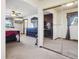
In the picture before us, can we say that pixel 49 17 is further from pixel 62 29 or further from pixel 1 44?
pixel 1 44

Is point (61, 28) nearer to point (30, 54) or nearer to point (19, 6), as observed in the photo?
point (30, 54)

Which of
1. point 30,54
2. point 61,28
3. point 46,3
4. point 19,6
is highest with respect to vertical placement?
point 19,6

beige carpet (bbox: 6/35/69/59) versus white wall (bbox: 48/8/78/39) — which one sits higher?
white wall (bbox: 48/8/78/39)

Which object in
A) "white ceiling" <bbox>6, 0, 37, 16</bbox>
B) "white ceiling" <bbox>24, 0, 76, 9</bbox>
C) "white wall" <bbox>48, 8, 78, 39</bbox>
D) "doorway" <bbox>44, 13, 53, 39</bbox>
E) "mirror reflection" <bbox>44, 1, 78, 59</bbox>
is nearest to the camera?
"white ceiling" <bbox>24, 0, 76, 9</bbox>

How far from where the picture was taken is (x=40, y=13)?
4.96m

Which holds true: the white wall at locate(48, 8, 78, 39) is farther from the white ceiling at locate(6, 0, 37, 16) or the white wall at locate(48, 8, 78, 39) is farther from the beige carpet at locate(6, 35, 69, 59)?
the white ceiling at locate(6, 0, 37, 16)

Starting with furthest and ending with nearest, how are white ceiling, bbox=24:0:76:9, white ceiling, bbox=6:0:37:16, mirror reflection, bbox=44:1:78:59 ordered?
1. white ceiling, bbox=6:0:37:16
2. mirror reflection, bbox=44:1:78:59
3. white ceiling, bbox=24:0:76:9

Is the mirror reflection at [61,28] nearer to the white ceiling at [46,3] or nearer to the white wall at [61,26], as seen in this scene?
the white wall at [61,26]

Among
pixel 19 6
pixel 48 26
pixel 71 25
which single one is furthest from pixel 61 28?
pixel 19 6

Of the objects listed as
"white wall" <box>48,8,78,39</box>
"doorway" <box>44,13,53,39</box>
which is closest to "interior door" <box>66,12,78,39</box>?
"white wall" <box>48,8,78,39</box>

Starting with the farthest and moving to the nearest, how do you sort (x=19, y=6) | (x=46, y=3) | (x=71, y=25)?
1. (x=19, y=6)
2. (x=71, y=25)
3. (x=46, y=3)

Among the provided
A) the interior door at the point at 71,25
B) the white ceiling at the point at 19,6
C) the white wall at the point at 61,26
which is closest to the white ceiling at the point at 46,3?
the white wall at the point at 61,26

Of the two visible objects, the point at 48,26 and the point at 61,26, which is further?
the point at 48,26

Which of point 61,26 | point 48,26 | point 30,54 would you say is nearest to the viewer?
point 30,54
